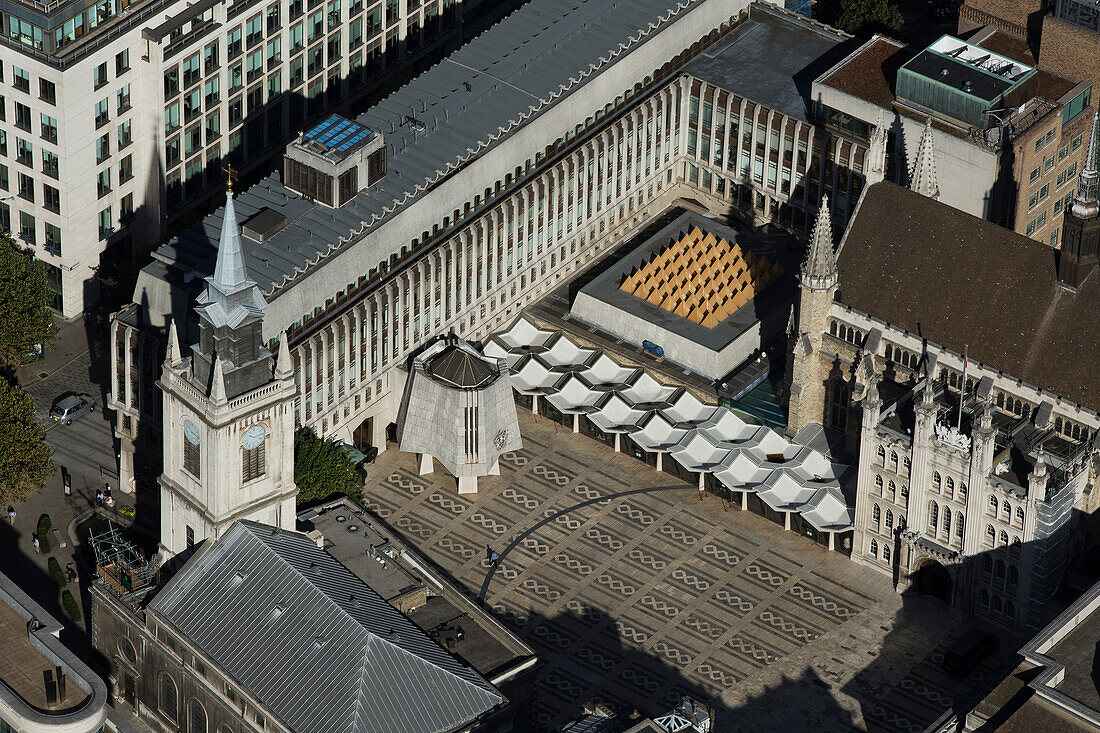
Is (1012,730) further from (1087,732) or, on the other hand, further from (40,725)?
(40,725)

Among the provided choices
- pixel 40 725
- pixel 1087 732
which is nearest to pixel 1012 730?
pixel 1087 732
